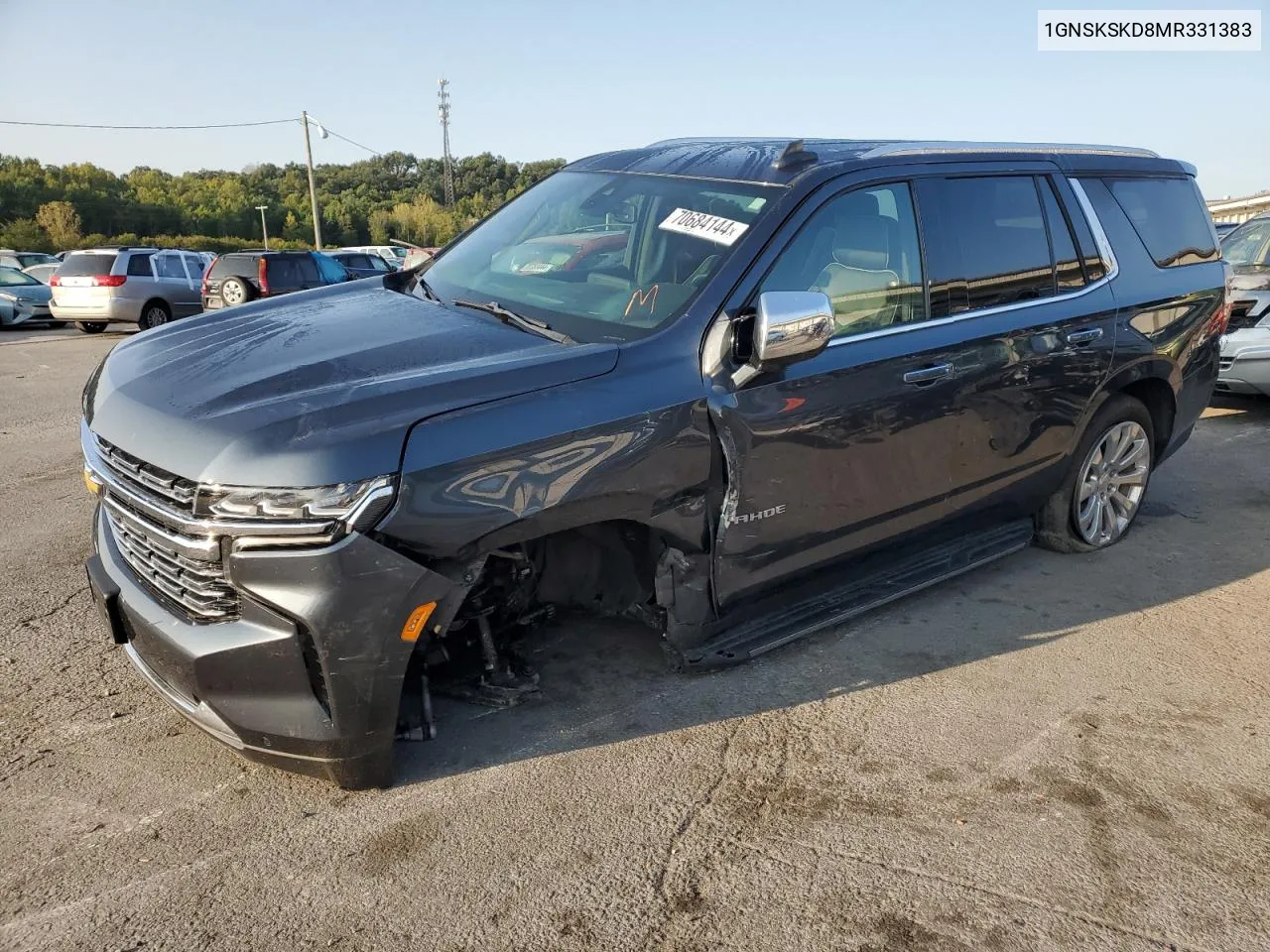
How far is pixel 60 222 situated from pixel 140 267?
3968 centimetres

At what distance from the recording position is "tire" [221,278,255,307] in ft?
49.0

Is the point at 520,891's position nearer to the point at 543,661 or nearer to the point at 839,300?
the point at 543,661

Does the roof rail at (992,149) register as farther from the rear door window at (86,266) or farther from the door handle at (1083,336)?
the rear door window at (86,266)

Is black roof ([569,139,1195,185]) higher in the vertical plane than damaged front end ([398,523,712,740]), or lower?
higher

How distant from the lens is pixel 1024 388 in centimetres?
424

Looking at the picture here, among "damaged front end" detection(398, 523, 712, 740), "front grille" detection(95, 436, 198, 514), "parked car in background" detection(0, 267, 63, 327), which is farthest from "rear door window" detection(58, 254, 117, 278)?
"damaged front end" detection(398, 523, 712, 740)

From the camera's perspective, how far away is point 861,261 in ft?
12.1

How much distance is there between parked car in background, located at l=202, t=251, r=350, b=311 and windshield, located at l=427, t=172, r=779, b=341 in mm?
12285

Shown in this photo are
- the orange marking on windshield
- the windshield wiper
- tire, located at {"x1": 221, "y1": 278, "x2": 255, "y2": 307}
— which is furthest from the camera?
tire, located at {"x1": 221, "y1": 278, "x2": 255, "y2": 307}

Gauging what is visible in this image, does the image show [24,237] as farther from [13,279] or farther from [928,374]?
[928,374]

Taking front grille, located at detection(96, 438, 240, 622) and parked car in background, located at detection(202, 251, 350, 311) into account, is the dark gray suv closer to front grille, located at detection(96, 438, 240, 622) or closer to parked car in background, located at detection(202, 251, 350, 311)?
front grille, located at detection(96, 438, 240, 622)

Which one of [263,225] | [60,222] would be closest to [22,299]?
[60,222]

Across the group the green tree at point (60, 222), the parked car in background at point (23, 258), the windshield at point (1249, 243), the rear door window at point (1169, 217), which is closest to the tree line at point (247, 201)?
the green tree at point (60, 222)

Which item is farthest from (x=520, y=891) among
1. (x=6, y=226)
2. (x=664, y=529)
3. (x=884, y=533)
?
(x=6, y=226)
